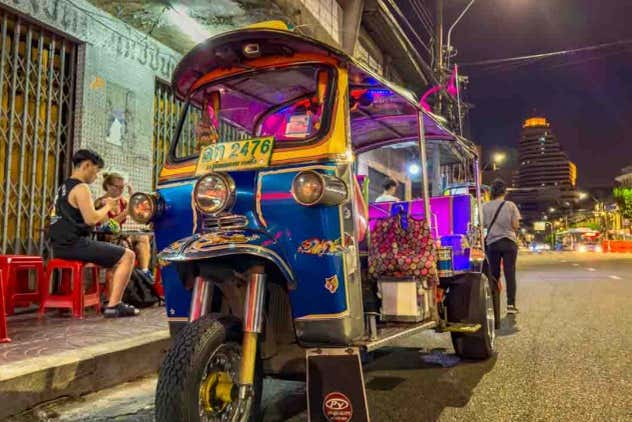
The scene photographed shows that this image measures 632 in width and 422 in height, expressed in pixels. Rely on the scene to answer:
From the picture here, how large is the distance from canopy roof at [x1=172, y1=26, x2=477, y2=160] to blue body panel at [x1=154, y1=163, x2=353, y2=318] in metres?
0.75

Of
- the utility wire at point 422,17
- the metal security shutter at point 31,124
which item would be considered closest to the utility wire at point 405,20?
the utility wire at point 422,17

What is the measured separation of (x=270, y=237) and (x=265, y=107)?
5.01 ft

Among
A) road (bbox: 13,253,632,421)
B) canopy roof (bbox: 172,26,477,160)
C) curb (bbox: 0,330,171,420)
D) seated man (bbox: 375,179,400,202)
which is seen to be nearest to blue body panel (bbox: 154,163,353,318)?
canopy roof (bbox: 172,26,477,160)

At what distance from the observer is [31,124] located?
22.2 ft

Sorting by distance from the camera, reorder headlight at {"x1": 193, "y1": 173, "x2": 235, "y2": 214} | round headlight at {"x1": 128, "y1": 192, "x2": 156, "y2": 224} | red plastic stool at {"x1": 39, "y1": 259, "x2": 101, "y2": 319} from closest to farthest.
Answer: headlight at {"x1": 193, "y1": 173, "x2": 235, "y2": 214} → round headlight at {"x1": 128, "y1": 192, "x2": 156, "y2": 224} → red plastic stool at {"x1": 39, "y1": 259, "x2": 101, "y2": 319}

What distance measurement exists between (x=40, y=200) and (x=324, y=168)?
5498mm

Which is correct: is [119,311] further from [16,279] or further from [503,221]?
[503,221]

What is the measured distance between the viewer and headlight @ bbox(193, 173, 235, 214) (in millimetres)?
2896

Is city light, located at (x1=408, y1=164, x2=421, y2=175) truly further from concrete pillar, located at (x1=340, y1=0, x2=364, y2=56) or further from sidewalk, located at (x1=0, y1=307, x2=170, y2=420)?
concrete pillar, located at (x1=340, y1=0, x2=364, y2=56)

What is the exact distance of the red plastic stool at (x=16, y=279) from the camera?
17.6ft

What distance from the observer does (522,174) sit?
158000 mm

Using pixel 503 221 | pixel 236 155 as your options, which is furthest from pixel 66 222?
pixel 503 221

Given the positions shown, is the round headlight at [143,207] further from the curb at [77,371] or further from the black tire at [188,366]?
the curb at [77,371]

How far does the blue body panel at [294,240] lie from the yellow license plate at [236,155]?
3.1 inches
